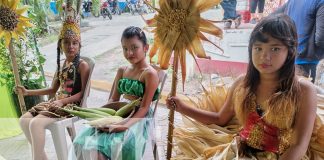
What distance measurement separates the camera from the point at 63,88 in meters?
1.34

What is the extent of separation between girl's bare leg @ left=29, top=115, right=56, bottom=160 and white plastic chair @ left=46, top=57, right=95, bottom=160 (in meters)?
0.03

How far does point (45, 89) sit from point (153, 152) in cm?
62

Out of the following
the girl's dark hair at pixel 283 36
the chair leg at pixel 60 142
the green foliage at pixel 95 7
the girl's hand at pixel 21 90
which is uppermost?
the green foliage at pixel 95 7

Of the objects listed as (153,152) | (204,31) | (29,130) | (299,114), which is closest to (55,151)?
(29,130)

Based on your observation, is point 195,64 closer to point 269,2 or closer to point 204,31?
point 204,31

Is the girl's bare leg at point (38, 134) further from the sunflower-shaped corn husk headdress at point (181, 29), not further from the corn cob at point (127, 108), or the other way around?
the sunflower-shaped corn husk headdress at point (181, 29)

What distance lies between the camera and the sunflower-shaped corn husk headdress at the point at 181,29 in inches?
38.7

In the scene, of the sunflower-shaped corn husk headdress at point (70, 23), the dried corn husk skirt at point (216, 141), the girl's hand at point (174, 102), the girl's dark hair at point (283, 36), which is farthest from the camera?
the sunflower-shaped corn husk headdress at point (70, 23)

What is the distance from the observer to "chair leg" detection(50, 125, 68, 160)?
4.31 ft

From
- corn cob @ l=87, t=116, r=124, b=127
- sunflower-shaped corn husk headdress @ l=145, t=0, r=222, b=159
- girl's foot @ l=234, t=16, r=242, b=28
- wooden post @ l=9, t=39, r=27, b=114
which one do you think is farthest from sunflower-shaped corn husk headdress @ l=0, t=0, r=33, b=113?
girl's foot @ l=234, t=16, r=242, b=28

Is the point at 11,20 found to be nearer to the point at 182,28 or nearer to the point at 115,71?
the point at 115,71

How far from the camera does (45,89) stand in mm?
1415

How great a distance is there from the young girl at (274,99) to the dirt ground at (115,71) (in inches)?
7.2

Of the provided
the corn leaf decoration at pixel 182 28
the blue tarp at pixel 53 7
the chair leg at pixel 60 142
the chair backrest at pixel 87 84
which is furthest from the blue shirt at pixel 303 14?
the chair leg at pixel 60 142
